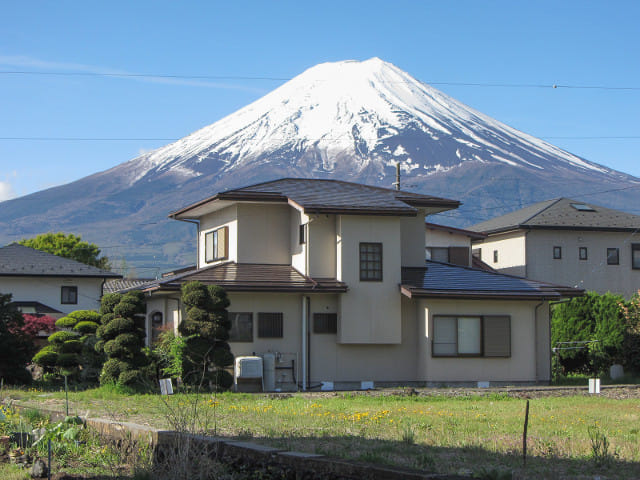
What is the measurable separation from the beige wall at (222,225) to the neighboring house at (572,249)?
53.5 feet

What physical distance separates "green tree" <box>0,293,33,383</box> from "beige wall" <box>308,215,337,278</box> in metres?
8.15

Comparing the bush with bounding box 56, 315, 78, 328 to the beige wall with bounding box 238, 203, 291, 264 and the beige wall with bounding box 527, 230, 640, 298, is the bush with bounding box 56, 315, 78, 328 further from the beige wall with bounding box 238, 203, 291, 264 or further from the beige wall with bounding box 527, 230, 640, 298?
the beige wall with bounding box 527, 230, 640, 298

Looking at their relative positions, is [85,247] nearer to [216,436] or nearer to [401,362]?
[401,362]

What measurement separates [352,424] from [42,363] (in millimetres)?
16242

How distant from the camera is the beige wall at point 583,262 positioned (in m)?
40.7

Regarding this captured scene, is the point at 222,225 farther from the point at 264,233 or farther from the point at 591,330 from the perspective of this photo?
the point at 591,330

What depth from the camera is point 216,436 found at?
36.4 ft

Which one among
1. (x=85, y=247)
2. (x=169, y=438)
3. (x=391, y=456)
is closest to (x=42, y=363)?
(x=169, y=438)

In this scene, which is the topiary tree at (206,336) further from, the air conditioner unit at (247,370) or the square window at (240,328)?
the square window at (240,328)

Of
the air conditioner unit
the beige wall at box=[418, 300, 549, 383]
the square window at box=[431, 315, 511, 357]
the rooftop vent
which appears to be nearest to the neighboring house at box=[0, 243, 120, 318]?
the air conditioner unit

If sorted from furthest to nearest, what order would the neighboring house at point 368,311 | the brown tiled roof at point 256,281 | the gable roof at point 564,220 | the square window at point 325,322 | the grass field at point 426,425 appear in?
the gable roof at point 564,220 → the square window at point 325,322 → the neighboring house at point 368,311 → the brown tiled roof at point 256,281 → the grass field at point 426,425

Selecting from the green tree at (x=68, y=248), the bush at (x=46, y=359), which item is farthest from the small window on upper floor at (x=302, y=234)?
the green tree at (x=68, y=248)

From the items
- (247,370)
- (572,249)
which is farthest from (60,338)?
(572,249)

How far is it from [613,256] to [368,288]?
21.1 m
